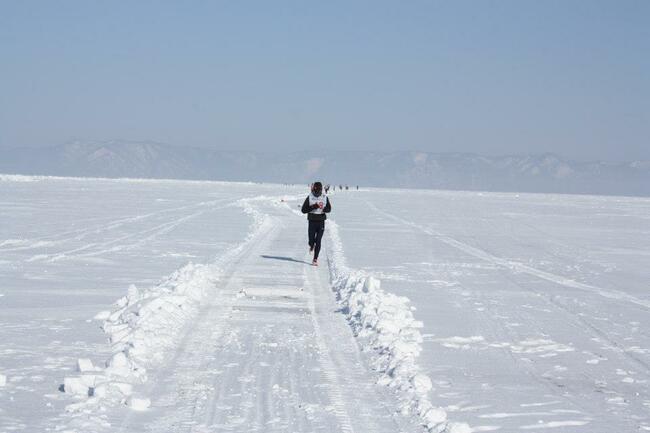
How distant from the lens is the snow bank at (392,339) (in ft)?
18.8

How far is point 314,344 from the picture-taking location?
798cm

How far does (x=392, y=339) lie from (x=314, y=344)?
0.81 metres

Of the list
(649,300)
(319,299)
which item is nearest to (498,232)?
(649,300)

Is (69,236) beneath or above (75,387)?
beneath

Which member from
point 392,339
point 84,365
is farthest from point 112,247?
point 84,365

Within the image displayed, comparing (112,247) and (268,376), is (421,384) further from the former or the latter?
(112,247)

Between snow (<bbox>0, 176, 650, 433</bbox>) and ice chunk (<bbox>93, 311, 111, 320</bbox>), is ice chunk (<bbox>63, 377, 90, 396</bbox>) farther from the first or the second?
ice chunk (<bbox>93, 311, 111, 320</bbox>)

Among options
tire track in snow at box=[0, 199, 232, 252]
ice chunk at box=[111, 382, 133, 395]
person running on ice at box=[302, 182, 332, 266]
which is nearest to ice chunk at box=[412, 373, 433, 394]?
ice chunk at box=[111, 382, 133, 395]

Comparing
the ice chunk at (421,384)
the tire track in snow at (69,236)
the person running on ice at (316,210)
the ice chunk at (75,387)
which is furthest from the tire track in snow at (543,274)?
the tire track in snow at (69,236)

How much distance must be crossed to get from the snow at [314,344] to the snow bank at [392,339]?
0.08 feet

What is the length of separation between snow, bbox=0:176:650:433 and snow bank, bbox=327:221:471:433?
0.02m

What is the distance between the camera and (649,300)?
1280cm

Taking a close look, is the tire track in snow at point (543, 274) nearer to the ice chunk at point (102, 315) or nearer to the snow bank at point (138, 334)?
the snow bank at point (138, 334)

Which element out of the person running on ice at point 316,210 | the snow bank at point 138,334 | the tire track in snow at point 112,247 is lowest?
the tire track in snow at point 112,247
